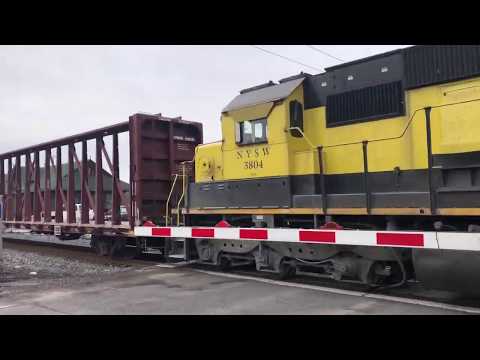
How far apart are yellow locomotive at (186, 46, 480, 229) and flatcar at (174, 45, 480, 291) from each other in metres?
0.02

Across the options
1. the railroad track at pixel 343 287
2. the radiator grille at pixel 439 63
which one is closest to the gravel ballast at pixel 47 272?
the railroad track at pixel 343 287

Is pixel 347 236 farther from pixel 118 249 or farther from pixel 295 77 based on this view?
pixel 118 249

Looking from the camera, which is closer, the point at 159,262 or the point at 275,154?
the point at 275,154

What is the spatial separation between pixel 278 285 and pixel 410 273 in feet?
7.04

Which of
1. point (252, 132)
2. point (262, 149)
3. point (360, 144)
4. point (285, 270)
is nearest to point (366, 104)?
point (360, 144)

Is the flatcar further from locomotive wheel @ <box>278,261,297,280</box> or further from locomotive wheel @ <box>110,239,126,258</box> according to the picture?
locomotive wheel @ <box>110,239,126,258</box>

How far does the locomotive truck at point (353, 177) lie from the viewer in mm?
5805

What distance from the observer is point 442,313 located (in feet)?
18.0

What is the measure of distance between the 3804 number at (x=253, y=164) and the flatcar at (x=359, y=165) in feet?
0.06

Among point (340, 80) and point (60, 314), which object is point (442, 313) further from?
point (60, 314)

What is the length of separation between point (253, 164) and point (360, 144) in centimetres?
201

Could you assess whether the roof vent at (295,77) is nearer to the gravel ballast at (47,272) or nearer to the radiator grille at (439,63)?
the radiator grille at (439,63)

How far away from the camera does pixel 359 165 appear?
7105 millimetres
